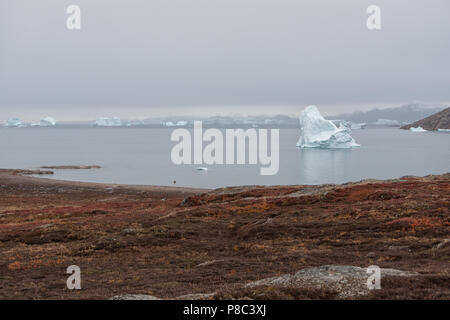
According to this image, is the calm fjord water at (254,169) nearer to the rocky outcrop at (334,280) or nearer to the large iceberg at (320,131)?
the large iceberg at (320,131)

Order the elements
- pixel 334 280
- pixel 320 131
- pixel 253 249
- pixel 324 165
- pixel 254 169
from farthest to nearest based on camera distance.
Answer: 1. pixel 320 131
2. pixel 254 169
3. pixel 324 165
4. pixel 253 249
5. pixel 334 280

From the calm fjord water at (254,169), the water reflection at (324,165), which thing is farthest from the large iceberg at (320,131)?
the calm fjord water at (254,169)

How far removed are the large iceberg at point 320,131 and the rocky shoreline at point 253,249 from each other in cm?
11260

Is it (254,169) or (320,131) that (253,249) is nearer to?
(254,169)

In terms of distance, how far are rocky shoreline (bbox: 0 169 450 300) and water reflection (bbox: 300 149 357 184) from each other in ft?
196

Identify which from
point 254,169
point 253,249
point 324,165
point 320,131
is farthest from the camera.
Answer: point 320,131

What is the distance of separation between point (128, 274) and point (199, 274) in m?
4.10

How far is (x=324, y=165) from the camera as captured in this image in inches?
5276

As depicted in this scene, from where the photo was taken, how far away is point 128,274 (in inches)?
830

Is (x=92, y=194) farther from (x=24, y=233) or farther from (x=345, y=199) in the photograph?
(x=345, y=199)

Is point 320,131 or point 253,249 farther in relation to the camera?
point 320,131

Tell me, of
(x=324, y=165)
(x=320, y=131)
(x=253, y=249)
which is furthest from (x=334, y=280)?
(x=320, y=131)

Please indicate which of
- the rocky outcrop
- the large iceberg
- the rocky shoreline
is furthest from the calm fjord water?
the rocky outcrop

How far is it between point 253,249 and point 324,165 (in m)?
112
